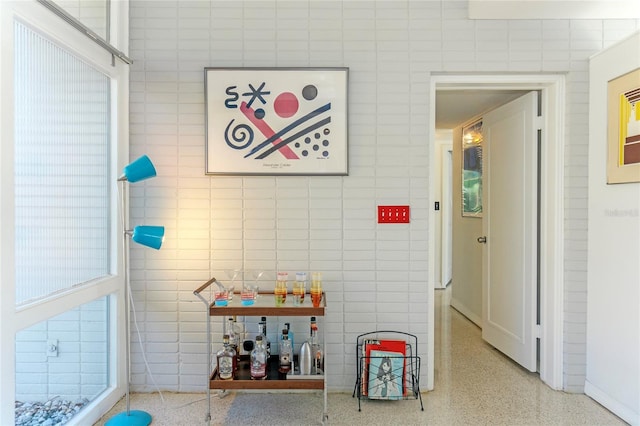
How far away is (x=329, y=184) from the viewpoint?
260cm

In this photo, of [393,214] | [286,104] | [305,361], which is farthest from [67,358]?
[393,214]

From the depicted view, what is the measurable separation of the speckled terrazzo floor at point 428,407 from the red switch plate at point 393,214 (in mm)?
1188

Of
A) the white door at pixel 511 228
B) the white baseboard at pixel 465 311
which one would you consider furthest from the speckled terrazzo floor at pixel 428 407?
the white baseboard at pixel 465 311

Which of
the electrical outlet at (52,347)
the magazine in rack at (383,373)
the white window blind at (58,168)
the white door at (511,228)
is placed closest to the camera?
the white window blind at (58,168)

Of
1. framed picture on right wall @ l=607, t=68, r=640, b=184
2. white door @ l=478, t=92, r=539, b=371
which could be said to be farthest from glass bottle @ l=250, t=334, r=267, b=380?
framed picture on right wall @ l=607, t=68, r=640, b=184

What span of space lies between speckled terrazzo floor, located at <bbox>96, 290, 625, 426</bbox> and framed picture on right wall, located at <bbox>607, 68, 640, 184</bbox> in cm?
146

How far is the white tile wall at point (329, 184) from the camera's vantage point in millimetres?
2580

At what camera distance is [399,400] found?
2.50m

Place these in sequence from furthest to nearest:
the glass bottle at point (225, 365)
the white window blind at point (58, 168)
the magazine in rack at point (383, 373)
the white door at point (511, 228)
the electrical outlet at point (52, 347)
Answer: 1. the white door at point (511, 228)
2. the magazine in rack at point (383, 373)
3. the glass bottle at point (225, 365)
4. the electrical outlet at point (52, 347)
5. the white window blind at point (58, 168)

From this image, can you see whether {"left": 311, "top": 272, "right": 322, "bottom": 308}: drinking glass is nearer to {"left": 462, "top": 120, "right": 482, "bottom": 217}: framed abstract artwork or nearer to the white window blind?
the white window blind

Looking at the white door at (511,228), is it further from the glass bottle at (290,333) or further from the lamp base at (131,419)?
the lamp base at (131,419)

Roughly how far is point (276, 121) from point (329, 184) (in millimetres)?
557

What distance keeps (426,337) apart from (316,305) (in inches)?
35.7

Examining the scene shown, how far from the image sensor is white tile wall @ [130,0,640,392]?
102 inches
